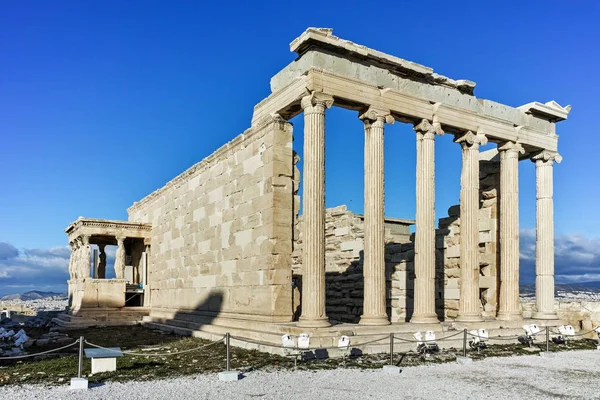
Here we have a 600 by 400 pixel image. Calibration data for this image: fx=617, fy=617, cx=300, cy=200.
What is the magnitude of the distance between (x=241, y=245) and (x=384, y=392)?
892 cm

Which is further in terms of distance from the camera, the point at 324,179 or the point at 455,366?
the point at 324,179

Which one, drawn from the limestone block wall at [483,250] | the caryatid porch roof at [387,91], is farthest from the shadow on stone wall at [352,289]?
the caryatid porch roof at [387,91]

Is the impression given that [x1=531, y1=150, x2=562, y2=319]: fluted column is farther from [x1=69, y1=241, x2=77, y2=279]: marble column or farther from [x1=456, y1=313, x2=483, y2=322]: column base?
[x1=69, y1=241, x2=77, y2=279]: marble column

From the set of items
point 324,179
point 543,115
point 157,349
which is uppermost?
point 543,115

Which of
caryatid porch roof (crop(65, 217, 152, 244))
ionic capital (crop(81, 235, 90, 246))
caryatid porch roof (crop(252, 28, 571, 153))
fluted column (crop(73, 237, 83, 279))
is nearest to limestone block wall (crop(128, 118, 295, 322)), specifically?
caryatid porch roof (crop(252, 28, 571, 153))

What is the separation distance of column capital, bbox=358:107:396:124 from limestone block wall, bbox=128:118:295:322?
213 cm

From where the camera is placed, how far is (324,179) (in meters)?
15.4

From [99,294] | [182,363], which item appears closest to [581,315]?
[182,363]

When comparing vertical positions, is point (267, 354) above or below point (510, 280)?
below

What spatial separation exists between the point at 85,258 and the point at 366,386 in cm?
2010

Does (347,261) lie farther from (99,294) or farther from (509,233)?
(99,294)

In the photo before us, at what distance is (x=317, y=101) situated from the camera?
49.9ft

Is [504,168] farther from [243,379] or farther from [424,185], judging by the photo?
[243,379]

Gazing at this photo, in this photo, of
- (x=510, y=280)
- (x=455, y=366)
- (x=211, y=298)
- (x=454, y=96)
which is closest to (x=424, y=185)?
(x=454, y=96)
